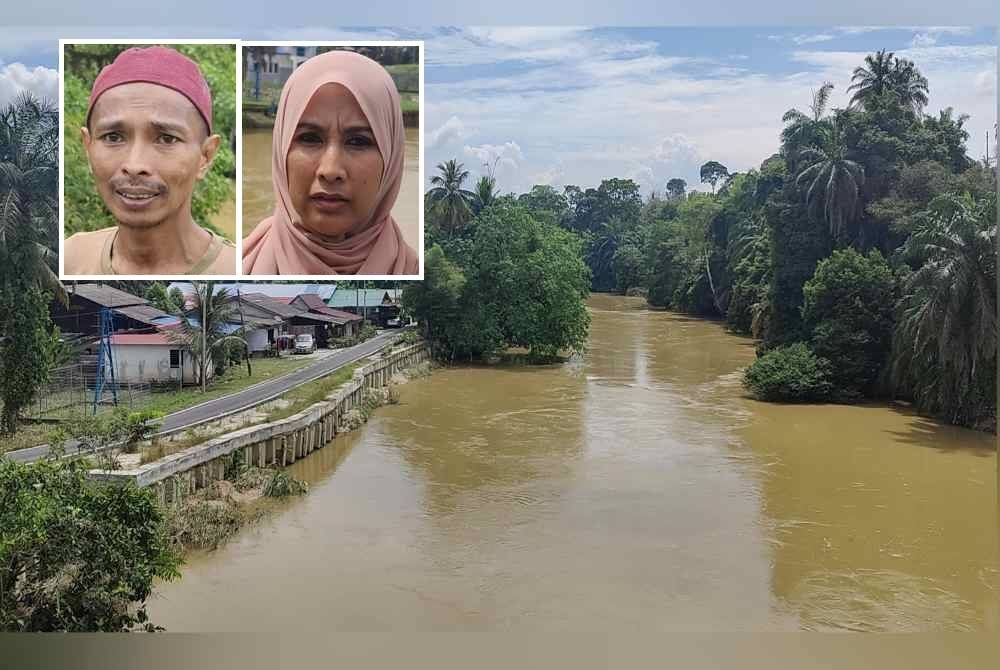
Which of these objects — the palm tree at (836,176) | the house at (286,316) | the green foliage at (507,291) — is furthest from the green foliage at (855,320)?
the house at (286,316)

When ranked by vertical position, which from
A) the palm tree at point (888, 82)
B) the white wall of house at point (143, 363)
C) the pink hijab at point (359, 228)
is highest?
the palm tree at point (888, 82)

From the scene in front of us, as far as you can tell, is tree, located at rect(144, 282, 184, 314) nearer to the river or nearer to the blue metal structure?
the blue metal structure

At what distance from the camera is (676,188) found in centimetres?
1027

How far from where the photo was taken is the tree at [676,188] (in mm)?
9797

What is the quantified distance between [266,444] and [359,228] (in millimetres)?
2485

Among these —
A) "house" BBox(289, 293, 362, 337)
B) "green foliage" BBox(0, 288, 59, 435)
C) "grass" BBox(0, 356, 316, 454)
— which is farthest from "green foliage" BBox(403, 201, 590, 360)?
"green foliage" BBox(0, 288, 59, 435)

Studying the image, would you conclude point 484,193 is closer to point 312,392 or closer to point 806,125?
point 312,392

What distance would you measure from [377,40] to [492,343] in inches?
237

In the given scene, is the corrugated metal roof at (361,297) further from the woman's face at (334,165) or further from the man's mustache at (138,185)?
the man's mustache at (138,185)

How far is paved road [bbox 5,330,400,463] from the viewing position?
6.58 m

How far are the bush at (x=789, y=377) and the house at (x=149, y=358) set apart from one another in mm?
6361

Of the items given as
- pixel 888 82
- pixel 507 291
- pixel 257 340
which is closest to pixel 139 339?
pixel 257 340

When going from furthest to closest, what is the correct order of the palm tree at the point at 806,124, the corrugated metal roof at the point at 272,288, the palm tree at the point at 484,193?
the palm tree at the point at 484,193, the palm tree at the point at 806,124, the corrugated metal roof at the point at 272,288

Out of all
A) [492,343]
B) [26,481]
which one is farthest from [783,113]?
[26,481]
